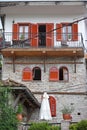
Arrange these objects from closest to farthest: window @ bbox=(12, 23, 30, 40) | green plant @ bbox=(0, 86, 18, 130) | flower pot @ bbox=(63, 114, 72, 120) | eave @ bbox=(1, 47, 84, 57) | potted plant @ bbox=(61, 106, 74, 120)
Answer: green plant @ bbox=(0, 86, 18, 130)
flower pot @ bbox=(63, 114, 72, 120)
potted plant @ bbox=(61, 106, 74, 120)
eave @ bbox=(1, 47, 84, 57)
window @ bbox=(12, 23, 30, 40)

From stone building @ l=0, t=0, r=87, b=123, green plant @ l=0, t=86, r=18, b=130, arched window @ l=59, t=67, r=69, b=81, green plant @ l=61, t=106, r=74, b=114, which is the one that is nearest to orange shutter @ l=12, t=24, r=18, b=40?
stone building @ l=0, t=0, r=87, b=123

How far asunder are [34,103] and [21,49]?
12.2ft

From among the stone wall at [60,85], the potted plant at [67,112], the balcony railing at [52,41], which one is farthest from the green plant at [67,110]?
the balcony railing at [52,41]

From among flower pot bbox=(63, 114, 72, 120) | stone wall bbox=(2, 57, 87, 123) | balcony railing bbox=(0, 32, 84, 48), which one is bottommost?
flower pot bbox=(63, 114, 72, 120)

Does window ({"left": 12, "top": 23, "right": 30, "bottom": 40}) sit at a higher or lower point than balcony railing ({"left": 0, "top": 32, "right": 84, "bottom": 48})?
higher

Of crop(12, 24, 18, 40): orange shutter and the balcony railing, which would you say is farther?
crop(12, 24, 18, 40): orange shutter

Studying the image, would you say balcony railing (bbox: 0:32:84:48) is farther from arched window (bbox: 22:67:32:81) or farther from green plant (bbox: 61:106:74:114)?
green plant (bbox: 61:106:74:114)

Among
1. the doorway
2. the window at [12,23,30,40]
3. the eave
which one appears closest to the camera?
the eave

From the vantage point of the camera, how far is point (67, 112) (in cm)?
2422

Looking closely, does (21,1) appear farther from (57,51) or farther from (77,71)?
(77,71)

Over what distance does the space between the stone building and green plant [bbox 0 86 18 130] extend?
11925 mm

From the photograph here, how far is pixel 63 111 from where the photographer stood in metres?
24.2

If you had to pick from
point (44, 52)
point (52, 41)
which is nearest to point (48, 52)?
point (44, 52)

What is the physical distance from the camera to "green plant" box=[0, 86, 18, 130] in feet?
44.3
